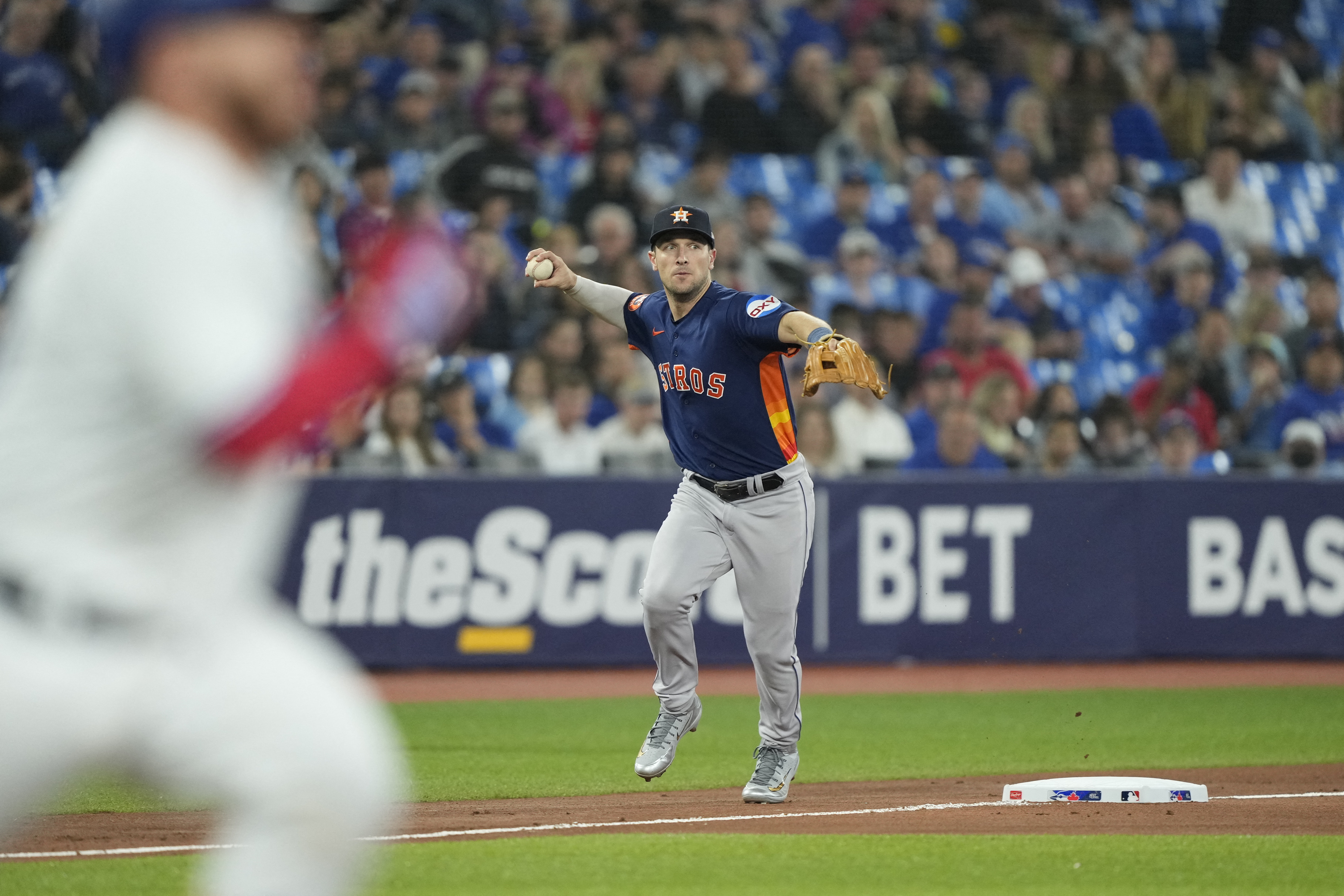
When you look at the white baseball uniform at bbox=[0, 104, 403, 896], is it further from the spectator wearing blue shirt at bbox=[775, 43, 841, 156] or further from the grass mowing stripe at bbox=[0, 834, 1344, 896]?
the spectator wearing blue shirt at bbox=[775, 43, 841, 156]

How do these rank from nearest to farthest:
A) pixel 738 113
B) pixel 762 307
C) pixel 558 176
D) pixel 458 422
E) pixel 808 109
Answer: pixel 762 307 < pixel 458 422 < pixel 558 176 < pixel 738 113 < pixel 808 109

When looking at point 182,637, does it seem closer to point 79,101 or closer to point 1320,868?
point 1320,868

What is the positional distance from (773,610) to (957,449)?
6904 millimetres

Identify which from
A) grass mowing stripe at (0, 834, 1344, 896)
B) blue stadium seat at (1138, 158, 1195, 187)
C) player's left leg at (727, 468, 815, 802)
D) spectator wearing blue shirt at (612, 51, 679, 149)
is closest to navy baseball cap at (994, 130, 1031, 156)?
blue stadium seat at (1138, 158, 1195, 187)

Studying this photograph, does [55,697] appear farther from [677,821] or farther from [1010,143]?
[1010,143]

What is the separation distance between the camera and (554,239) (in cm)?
1526

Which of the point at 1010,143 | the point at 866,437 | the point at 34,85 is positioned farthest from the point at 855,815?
the point at 1010,143

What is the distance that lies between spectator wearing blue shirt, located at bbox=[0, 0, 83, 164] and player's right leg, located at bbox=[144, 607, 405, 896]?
13433 millimetres

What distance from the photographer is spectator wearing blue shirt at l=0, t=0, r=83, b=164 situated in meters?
15.2

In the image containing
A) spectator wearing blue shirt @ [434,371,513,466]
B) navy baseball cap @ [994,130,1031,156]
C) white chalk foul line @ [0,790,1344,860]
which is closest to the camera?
white chalk foul line @ [0,790,1344,860]

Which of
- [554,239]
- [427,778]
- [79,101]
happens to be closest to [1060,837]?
[427,778]

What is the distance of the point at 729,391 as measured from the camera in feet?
26.3

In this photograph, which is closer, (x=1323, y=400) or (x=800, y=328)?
(x=800, y=328)

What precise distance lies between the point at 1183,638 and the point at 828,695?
330 centimetres
